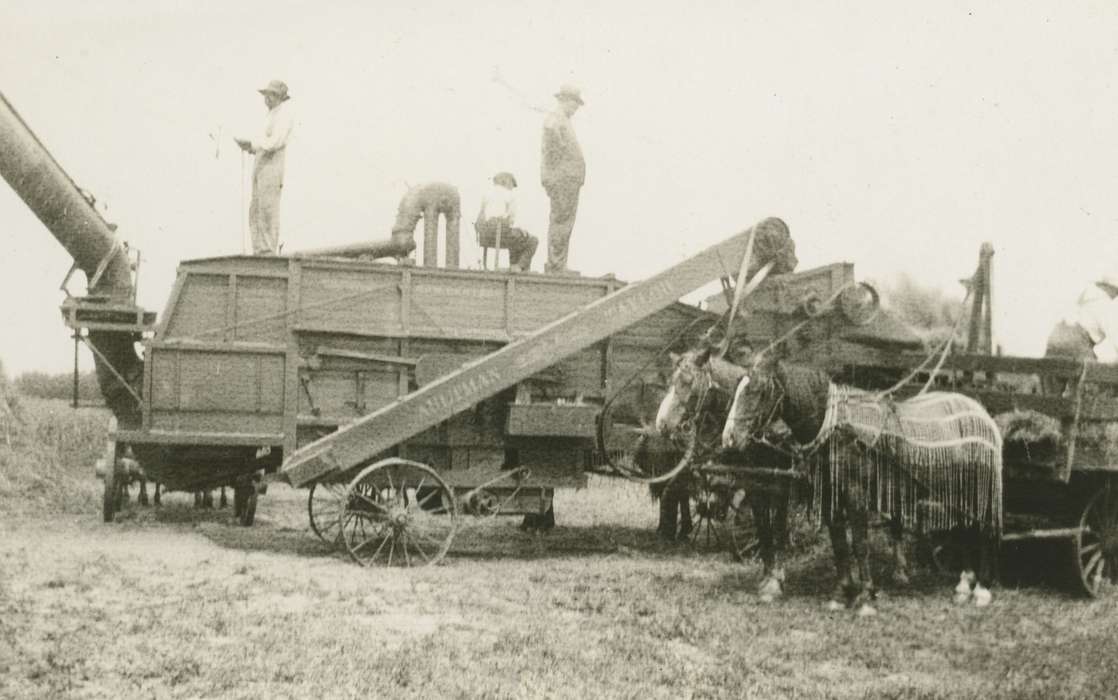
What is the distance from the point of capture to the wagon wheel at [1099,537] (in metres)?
9.25

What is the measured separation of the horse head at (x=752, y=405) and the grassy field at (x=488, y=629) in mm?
1341

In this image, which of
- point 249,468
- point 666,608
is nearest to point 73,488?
point 249,468

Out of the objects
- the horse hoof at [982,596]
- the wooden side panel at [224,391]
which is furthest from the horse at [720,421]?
the wooden side panel at [224,391]

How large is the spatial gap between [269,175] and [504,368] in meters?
4.10

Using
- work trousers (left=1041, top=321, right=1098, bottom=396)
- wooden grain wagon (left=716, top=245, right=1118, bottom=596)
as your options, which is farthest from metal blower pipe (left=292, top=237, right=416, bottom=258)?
work trousers (left=1041, top=321, right=1098, bottom=396)

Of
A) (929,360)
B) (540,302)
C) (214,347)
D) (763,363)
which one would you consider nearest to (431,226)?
(540,302)

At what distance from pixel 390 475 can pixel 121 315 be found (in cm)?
364

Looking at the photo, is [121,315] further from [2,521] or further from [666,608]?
[666,608]

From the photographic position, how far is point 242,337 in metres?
10.4

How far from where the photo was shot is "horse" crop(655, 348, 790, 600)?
8.43 m

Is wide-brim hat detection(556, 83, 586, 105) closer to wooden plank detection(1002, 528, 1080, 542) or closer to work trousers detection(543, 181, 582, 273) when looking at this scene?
work trousers detection(543, 181, 582, 273)

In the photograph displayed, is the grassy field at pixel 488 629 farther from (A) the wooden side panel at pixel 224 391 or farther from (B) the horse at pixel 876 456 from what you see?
(A) the wooden side panel at pixel 224 391

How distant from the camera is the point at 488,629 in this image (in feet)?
23.8

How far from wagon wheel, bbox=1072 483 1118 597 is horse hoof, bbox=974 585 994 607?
0.99 metres
